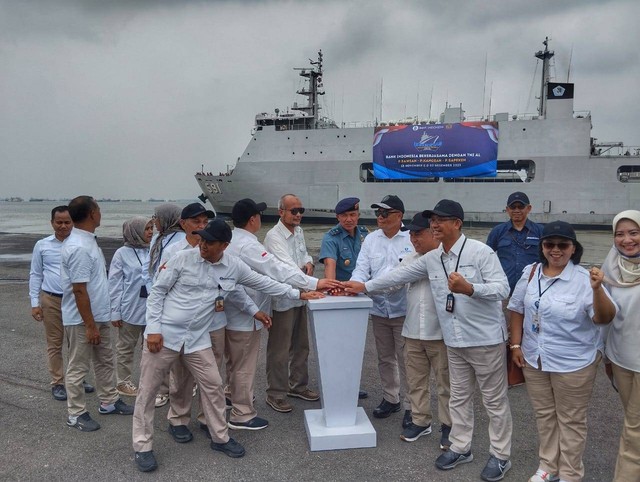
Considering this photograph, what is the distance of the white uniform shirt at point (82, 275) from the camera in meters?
2.96

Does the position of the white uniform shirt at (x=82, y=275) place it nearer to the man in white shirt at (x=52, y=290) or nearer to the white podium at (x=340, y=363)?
the man in white shirt at (x=52, y=290)

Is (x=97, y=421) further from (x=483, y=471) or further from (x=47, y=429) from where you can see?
(x=483, y=471)

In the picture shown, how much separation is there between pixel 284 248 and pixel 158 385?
1350mm

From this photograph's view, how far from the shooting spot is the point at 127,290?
3557 millimetres

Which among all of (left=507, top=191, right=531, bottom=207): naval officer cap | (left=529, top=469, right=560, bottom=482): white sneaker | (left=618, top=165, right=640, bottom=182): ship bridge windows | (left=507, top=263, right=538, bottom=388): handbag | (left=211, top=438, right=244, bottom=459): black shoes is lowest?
(left=211, top=438, right=244, bottom=459): black shoes

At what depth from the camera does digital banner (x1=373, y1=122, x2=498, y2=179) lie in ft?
77.9

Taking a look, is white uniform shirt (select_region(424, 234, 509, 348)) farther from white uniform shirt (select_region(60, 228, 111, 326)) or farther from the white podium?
white uniform shirt (select_region(60, 228, 111, 326))

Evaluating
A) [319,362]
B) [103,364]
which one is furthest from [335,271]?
[103,364]

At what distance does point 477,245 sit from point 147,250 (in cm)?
263

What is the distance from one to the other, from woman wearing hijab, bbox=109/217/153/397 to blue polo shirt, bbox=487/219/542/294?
123 inches

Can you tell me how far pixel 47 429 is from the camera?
299cm

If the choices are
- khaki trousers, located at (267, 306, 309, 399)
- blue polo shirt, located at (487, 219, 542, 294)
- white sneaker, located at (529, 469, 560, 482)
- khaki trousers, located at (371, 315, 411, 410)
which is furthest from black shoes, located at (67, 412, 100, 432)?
blue polo shirt, located at (487, 219, 542, 294)

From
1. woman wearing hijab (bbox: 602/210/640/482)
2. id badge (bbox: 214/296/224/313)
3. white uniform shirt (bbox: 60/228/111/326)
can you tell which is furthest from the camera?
white uniform shirt (bbox: 60/228/111/326)

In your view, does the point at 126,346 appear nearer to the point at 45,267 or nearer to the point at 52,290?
the point at 52,290
